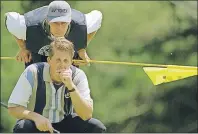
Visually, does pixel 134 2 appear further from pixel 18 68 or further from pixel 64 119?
pixel 64 119

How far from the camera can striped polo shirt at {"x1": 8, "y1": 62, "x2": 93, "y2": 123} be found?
2.20 m

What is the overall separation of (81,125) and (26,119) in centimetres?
17

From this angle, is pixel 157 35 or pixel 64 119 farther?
pixel 157 35

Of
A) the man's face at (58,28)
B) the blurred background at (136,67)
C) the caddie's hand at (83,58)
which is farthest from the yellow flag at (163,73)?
the blurred background at (136,67)

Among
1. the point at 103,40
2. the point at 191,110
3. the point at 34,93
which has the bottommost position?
the point at 191,110

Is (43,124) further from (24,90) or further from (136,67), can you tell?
(136,67)

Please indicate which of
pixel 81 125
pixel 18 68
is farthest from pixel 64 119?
pixel 18 68

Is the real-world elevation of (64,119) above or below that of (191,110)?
above

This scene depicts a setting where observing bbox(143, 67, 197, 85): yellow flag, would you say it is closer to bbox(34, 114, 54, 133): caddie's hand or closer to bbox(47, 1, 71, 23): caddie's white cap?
bbox(47, 1, 71, 23): caddie's white cap

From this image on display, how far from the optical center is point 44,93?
7.29ft

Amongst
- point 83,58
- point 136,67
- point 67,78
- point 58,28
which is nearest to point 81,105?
point 67,78

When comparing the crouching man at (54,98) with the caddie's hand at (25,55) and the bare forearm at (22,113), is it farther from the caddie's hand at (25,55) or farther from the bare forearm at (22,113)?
the caddie's hand at (25,55)

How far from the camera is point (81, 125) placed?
2.25m

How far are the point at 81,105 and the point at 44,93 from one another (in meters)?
0.13
